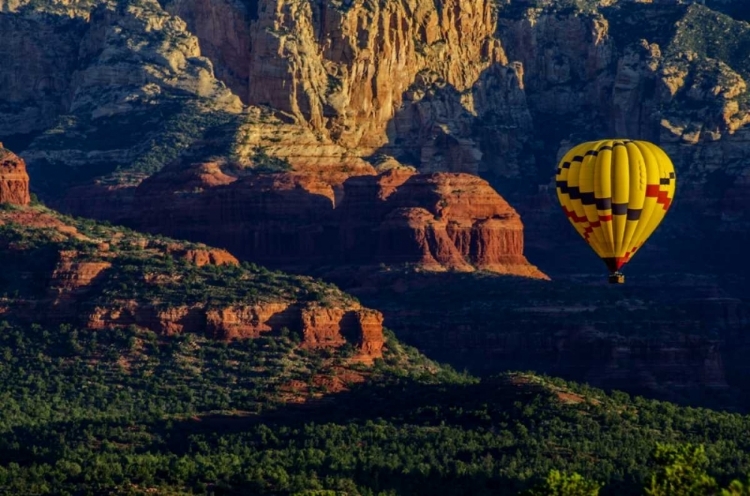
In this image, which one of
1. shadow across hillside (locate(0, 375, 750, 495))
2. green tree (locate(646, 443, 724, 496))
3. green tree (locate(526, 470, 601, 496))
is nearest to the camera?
green tree (locate(646, 443, 724, 496))

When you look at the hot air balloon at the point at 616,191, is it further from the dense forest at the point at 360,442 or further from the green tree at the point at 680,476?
the green tree at the point at 680,476

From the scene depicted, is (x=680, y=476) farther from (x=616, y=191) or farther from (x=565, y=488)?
(x=616, y=191)

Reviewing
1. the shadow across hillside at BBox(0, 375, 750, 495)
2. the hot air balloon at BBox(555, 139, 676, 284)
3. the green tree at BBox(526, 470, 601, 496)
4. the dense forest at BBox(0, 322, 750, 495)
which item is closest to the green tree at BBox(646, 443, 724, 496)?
the green tree at BBox(526, 470, 601, 496)

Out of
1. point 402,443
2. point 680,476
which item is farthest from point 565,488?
point 402,443

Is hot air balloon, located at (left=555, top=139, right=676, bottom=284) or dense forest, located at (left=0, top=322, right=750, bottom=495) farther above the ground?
hot air balloon, located at (left=555, top=139, right=676, bottom=284)

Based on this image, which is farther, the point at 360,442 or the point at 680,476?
the point at 360,442

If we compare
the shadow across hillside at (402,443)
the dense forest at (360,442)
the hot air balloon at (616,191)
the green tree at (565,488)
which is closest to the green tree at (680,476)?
the green tree at (565,488)

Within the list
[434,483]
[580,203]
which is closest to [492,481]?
[434,483]

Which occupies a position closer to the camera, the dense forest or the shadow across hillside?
the dense forest

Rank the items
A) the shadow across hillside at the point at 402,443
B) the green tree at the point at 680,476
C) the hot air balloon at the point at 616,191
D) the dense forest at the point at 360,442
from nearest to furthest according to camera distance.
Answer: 1. the green tree at the point at 680,476
2. the dense forest at the point at 360,442
3. the hot air balloon at the point at 616,191
4. the shadow across hillside at the point at 402,443

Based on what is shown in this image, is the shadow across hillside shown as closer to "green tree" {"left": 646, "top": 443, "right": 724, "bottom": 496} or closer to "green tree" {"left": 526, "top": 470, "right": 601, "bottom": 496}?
"green tree" {"left": 646, "top": 443, "right": 724, "bottom": 496}
